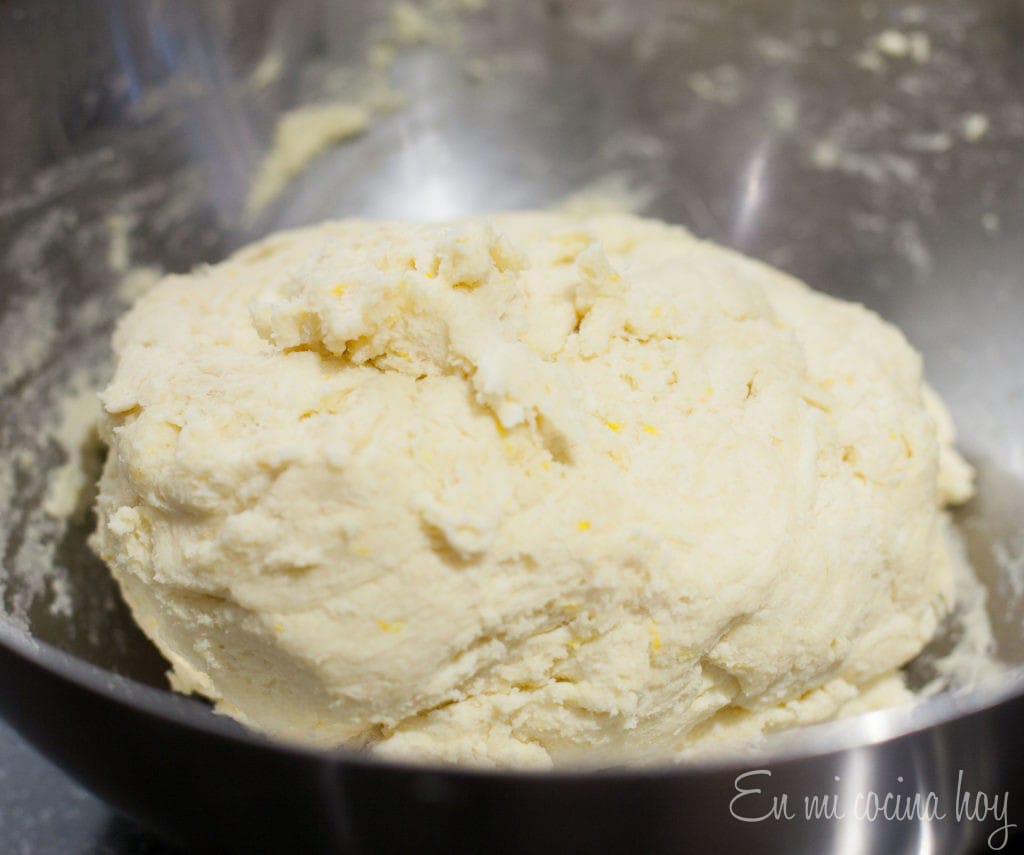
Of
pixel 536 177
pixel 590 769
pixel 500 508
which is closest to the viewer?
pixel 590 769

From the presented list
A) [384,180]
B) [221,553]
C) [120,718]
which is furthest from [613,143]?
[120,718]

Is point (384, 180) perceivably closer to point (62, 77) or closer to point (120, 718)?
point (62, 77)

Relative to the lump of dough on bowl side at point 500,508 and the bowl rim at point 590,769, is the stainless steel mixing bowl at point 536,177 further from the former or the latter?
the lump of dough on bowl side at point 500,508

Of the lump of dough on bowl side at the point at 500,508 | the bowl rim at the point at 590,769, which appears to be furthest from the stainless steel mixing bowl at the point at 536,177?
the lump of dough on bowl side at the point at 500,508

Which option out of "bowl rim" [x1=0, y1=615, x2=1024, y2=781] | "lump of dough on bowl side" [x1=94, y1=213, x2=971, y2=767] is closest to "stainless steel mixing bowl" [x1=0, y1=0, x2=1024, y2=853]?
"bowl rim" [x1=0, y1=615, x2=1024, y2=781]

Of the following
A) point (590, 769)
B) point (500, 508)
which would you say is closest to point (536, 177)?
point (500, 508)

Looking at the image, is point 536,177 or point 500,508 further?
point 536,177

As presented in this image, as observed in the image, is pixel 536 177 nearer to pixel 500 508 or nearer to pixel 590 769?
pixel 500 508
